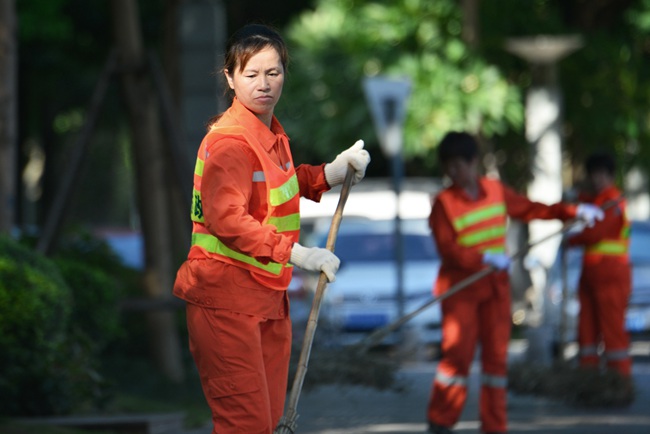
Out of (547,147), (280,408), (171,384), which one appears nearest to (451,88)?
(547,147)

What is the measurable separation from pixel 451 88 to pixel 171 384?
28.7 feet

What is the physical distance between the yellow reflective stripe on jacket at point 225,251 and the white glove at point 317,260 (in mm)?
204

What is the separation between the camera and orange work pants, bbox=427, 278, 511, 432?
8633mm

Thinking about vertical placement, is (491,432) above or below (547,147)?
below

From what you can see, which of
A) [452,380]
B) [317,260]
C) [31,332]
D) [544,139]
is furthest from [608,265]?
[544,139]

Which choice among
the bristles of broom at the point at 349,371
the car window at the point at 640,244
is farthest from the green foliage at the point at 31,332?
the car window at the point at 640,244

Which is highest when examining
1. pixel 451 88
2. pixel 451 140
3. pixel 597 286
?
pixel 451 88

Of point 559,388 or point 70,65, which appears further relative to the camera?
point 70,65

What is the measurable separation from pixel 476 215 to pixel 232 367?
149 inches

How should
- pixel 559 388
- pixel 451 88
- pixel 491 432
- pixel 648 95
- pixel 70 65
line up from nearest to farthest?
1. pixel 491 432
2. pixel 559 388
3. pixel 451 88
4. pixel 648 95
5. pixel 70 65

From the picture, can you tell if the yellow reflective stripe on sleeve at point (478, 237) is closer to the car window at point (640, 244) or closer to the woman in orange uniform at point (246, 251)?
the woman in orange uniform at point (246, 251)

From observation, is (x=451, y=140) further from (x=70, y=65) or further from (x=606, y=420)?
(x=70, y=65)

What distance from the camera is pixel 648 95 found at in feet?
73.0

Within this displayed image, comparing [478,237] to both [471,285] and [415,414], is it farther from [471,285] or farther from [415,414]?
[415,414]
